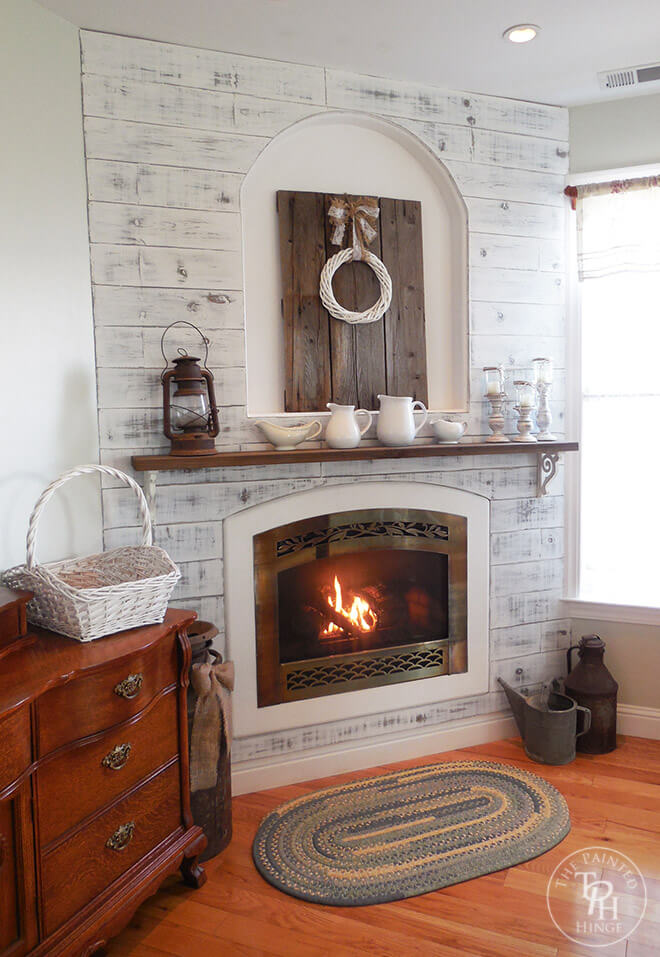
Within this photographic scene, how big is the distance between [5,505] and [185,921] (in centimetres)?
124

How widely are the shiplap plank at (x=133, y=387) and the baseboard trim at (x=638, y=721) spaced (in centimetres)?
213

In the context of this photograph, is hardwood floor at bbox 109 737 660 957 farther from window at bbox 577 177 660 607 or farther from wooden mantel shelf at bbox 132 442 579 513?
wooden mantel shelf at bbox 132 442 579 513

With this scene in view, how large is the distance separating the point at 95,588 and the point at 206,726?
640 mm

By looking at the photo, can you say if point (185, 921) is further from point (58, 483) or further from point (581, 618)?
point (581, 618)

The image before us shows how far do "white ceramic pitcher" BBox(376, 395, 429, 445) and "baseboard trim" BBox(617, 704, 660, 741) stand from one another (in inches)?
60.5

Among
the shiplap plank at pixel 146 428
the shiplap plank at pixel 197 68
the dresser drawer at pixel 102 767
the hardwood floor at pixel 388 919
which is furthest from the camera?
the shiplap plank at pixel 146 428

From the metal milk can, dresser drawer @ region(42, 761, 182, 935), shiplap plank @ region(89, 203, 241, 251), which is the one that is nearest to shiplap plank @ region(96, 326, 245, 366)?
shiplap plank @ region(89, 203, 241, 251)

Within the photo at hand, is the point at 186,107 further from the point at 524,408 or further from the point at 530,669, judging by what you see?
the point at 530,669

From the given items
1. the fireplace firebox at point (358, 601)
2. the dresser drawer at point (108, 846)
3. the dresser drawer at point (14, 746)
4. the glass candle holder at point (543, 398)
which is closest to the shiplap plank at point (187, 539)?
the fireplace firebox at point (358, 601)

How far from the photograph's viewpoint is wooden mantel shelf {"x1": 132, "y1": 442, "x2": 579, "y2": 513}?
239 cm

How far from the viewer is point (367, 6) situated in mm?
2273

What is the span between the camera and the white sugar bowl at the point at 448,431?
9.18 ft

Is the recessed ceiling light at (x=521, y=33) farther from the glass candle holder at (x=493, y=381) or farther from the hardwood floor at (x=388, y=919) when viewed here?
the hardwood floor at (x=388, y=919)

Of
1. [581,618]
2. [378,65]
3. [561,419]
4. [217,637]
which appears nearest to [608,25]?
[378,65]
